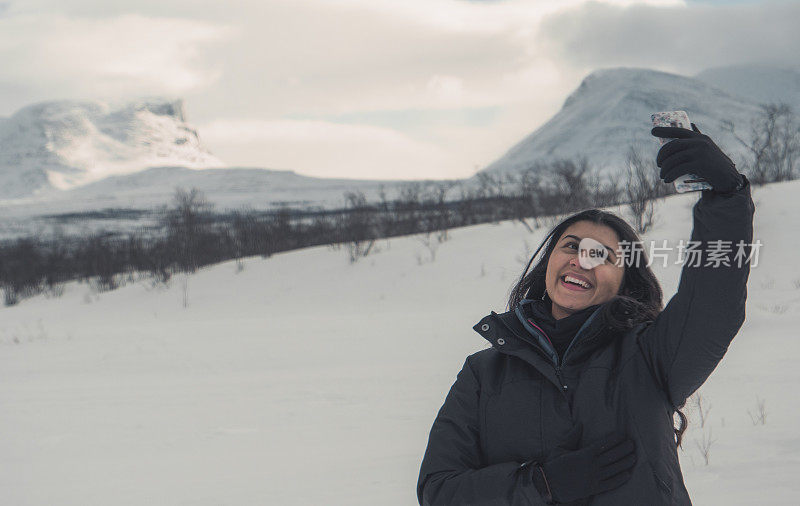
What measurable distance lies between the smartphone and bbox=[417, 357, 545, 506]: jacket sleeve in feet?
2.46

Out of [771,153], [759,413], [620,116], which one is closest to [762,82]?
[620,116]

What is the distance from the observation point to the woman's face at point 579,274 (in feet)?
5.75

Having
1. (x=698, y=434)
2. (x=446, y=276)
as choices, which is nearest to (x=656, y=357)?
(x=698, y=434)

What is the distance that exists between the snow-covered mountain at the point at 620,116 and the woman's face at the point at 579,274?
100742 millimetres

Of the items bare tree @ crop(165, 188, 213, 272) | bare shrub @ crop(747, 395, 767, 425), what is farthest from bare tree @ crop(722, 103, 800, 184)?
bare tree @ crop(165, 188, 213, 272)

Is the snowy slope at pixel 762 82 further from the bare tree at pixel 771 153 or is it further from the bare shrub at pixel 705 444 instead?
the bare shrub at pixel 705 444

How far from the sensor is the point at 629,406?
1.62 m

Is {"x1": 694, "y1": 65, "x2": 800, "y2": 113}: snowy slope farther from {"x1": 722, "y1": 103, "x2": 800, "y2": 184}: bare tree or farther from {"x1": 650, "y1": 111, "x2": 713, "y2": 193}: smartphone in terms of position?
{"x1": 650, "y1": 111, "x2": 713, "y2": 193}: smartphone

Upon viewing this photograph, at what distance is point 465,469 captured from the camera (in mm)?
1737

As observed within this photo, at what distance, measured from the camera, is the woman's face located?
5.75 feet

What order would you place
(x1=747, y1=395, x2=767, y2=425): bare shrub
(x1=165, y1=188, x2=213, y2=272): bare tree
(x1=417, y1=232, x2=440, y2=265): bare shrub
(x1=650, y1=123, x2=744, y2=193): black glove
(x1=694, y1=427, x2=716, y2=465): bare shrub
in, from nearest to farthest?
(x1=650, y1=123, x2=744, y2=193): black glove → (x1=694, y1=427, x2=716, y2=465): bare shrub → (x1=747, y1=395, x2=767, y2=425): bare shrub → (x1=417, y1=232, x2=440, y2=265): bare shrub → (x1=165, y1=188, x2=213, y2=272): bare tree

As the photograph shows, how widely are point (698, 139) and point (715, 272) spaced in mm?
301

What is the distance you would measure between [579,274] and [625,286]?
0.23 meters

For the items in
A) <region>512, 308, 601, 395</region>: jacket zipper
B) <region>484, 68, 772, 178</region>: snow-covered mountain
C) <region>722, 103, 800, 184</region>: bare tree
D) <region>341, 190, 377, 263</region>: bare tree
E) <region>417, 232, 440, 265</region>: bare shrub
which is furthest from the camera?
<region>484, 68, 772, 178</region>: snow-covered mountain
